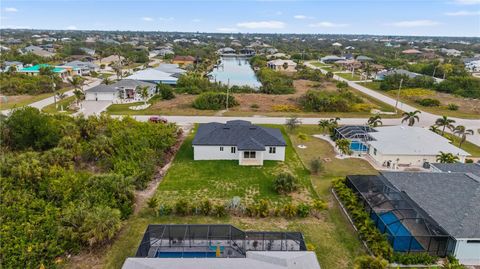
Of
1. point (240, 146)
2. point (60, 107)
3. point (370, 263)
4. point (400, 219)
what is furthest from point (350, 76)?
point (370, 263)

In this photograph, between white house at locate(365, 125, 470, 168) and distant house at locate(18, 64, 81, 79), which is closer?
white house at locate(365, 125, 470, 168)

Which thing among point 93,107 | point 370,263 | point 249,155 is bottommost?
point 93,107

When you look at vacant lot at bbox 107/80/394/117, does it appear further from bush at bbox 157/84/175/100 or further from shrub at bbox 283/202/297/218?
shrub at bbox 283/202/297/218

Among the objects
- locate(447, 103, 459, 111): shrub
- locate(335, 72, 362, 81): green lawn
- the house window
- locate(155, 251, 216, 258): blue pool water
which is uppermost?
locate(335, 72, 362, 81): green lawn

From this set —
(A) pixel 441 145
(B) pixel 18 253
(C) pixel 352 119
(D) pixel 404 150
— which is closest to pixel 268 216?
(B) pixel 18 253

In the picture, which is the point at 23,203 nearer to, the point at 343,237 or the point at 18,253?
the point at 18,253

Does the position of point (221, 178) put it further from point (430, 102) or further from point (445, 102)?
point (445, 102)

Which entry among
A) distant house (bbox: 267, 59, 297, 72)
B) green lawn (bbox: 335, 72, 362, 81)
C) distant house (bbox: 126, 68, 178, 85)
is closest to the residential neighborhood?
distant house (bbox: 126, 68, 178, 85)
